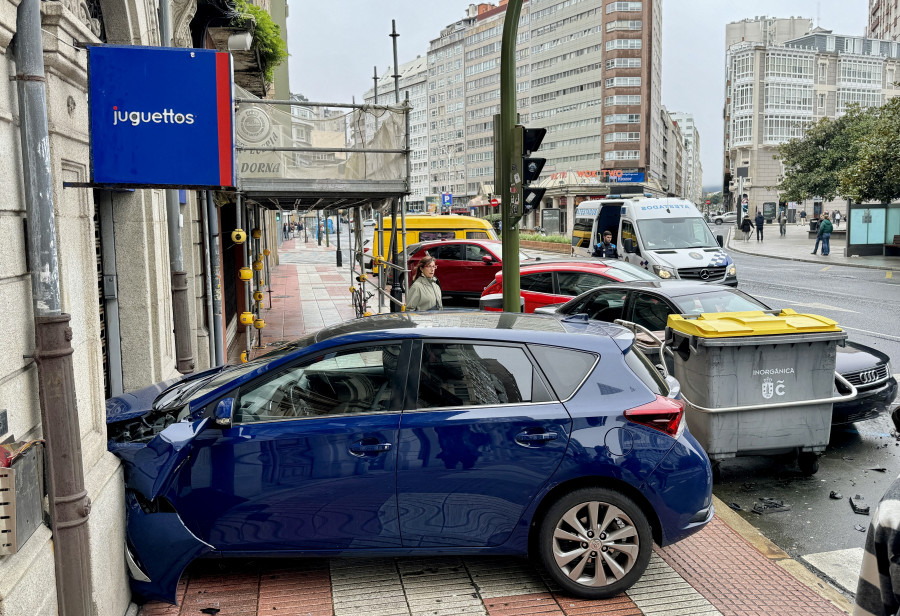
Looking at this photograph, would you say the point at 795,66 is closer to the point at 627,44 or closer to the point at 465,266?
A: the point at 627,44

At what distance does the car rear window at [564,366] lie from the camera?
14.3 feet

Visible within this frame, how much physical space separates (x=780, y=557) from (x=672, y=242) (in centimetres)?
1512

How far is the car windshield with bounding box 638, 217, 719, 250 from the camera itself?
63.0 ft

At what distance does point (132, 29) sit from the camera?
6406mm

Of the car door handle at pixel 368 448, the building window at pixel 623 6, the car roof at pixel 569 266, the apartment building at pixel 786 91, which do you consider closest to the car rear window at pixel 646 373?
the car door handle at pixel 368 448

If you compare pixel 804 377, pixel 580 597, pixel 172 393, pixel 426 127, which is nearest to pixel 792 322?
pixel 804 377

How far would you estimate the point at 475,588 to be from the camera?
14.6ft

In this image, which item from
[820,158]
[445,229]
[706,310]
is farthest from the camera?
Result: [820,158]

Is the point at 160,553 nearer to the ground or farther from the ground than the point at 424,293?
nearer to the ground

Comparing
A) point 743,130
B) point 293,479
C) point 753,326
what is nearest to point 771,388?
point 753,326

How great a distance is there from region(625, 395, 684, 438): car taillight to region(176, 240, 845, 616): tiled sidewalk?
37.3 inches

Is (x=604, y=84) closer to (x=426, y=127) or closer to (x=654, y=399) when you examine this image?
(x=426, y=127)

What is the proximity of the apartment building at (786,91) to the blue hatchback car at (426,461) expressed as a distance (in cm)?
10598

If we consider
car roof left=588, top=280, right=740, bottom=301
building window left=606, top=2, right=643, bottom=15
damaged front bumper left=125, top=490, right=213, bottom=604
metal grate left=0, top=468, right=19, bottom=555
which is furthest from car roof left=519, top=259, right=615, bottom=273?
building window left=606, top=2, right=643, bottom=15
